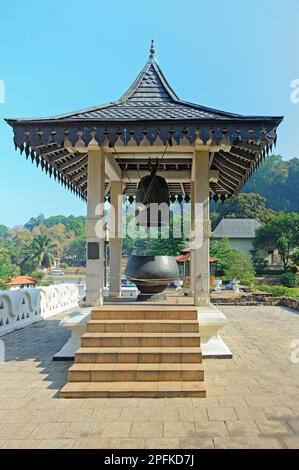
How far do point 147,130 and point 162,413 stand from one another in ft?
11.6

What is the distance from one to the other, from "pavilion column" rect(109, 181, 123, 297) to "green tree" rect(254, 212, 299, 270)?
3422 centimetres

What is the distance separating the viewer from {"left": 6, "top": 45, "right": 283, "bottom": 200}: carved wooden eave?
5.02m

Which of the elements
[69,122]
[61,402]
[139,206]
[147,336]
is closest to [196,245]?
[139,206]

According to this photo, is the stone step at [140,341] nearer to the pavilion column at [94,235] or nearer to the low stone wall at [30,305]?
the pavilion column at [94,235]

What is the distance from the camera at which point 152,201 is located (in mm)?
6508

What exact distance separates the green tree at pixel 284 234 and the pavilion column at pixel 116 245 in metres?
34.2


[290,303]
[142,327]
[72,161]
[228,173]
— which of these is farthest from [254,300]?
[142,327]

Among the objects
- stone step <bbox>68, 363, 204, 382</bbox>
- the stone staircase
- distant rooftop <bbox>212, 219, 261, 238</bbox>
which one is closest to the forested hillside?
distant rooftop <bbox>212, 219, 261, 238</bbox>

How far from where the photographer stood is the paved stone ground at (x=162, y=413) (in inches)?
110

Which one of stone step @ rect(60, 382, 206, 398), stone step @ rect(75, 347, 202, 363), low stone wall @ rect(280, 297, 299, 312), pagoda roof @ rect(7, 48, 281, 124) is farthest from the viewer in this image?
low stone wall @ rect(280, 297, 299, 312)

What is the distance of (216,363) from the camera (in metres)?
5.18

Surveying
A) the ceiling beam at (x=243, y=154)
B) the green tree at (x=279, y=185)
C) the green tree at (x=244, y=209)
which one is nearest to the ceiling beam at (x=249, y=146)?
the ceiling beam at (x=243, y=154)

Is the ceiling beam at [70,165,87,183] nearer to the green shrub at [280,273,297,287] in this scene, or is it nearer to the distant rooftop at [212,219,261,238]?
the green shrub at [280,273,297,287]

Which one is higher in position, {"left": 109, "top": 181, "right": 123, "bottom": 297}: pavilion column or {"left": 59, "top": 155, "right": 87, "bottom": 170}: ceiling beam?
{"left": 59, "top": 155, "right": 87, "bottom": 170}: ceiling beam
